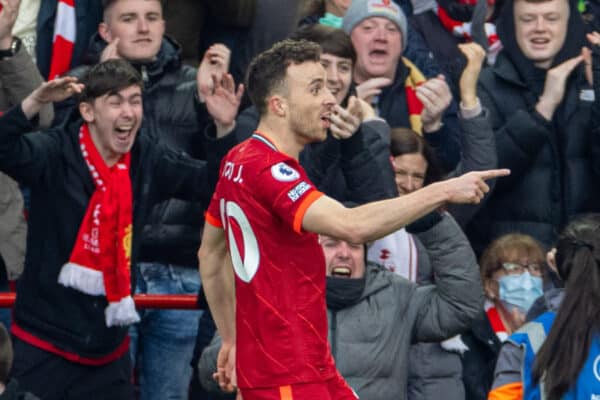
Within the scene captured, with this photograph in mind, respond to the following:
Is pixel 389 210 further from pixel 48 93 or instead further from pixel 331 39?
pixel 331 39

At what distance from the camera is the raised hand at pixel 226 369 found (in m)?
6.70

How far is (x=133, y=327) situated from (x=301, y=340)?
2617mm

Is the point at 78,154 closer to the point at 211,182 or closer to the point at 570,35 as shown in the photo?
the point at 211,182

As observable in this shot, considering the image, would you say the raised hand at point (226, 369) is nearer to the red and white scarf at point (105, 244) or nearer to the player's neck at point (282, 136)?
the player's neck at point (282, 136)

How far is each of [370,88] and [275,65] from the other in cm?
258

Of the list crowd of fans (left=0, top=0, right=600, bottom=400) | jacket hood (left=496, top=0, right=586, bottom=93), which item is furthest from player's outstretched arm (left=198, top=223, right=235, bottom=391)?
jacket hood (left=496, top=0, right=586, bottom=93)

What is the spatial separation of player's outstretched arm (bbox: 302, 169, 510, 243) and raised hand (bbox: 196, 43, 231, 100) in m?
2.47

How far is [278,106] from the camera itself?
6.37m

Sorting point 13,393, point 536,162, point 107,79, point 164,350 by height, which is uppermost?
point 107,79

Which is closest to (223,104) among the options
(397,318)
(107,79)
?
(107,79)

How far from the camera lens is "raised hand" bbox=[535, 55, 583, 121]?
9.17 metres

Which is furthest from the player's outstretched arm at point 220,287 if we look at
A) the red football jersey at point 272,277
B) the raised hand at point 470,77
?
the raised hand at point 470,77

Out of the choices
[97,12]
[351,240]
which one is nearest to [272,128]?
[351,240]

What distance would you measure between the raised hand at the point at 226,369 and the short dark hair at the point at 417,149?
7.61 ft
